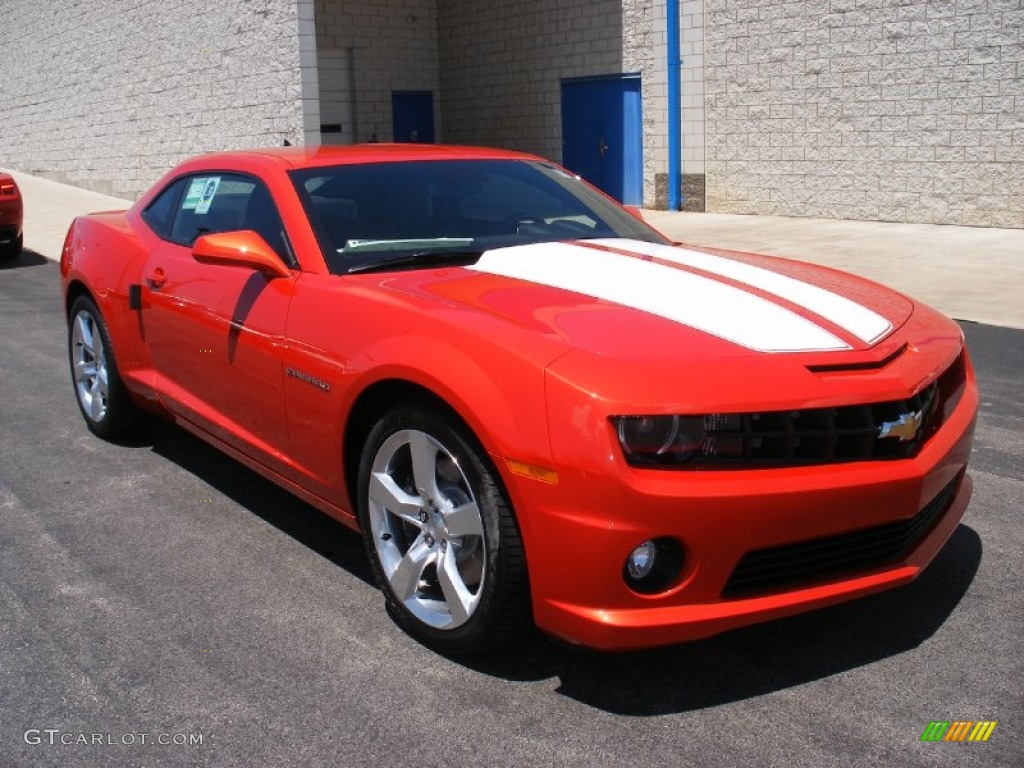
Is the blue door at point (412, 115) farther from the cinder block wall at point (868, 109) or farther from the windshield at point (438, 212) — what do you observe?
the windshield at point (438, 212)

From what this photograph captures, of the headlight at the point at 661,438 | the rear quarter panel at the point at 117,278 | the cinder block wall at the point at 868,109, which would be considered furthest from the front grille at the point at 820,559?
the cinder block wall at the point at 868,109

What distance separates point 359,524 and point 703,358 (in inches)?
54.4

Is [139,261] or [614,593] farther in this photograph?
[139,261]

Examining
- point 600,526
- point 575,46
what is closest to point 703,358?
point 600,526

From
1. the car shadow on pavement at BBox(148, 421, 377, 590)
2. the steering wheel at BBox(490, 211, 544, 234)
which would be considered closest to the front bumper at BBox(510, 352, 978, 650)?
the car shadow on pavement at BBox(148, 421, 377, 590)

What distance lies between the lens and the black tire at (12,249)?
1433 cm

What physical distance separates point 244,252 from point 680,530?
6.56 ft

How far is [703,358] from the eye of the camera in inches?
123

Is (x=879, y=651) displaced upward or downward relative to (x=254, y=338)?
downward

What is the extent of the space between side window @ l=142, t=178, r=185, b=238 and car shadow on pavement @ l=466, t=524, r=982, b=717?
286cm

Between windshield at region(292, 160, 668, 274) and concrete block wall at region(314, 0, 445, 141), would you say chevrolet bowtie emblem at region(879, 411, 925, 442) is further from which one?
concrete block wall at region(314, 0, 445, 141)

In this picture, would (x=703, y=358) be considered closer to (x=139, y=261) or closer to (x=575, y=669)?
(x=575, y=669)

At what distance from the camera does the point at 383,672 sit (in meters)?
3.40

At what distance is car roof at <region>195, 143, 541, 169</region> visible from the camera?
470cm
